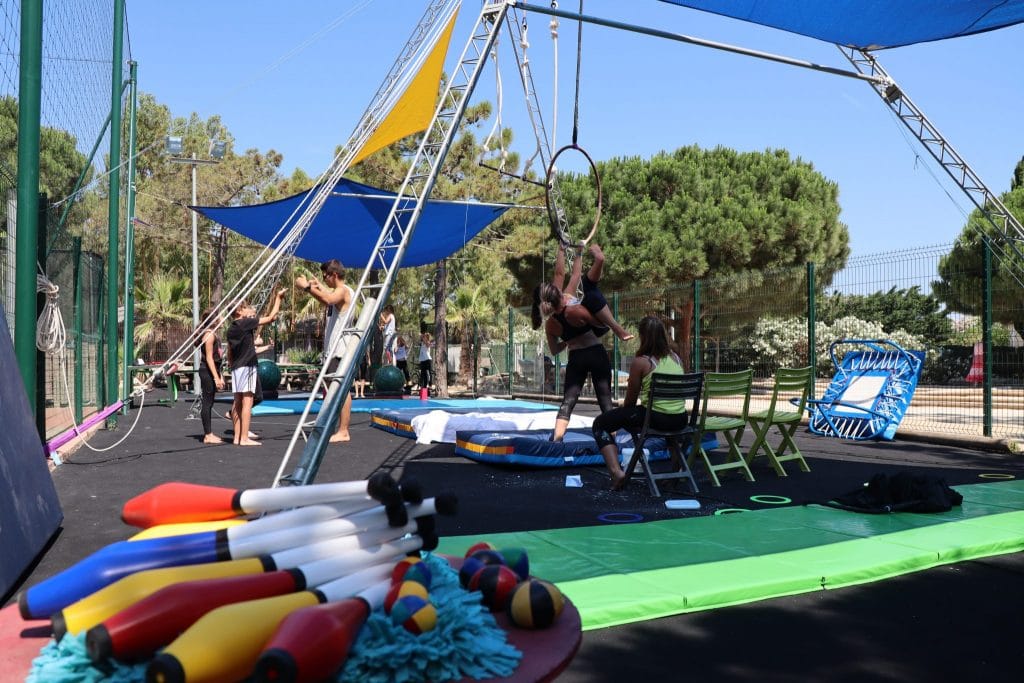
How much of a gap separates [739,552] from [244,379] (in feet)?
19.3

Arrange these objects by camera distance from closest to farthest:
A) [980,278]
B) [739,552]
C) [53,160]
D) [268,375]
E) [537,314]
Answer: [739,552] < [53,160] < [980,278] < [537,314] < [268,375]

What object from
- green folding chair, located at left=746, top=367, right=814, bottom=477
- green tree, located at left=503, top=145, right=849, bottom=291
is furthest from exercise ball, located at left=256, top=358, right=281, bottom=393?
green tree, located at left=503, top=145, right=849, bottom=291

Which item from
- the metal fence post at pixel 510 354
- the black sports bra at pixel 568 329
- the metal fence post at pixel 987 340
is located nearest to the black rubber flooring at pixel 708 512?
the metal fence post at pixel 987 340

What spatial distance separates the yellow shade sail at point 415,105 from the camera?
9.32m

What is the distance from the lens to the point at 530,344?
18875 millimetres

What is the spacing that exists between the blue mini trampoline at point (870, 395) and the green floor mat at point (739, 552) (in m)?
4.35

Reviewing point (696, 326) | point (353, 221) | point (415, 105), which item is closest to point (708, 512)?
point (415, 105)

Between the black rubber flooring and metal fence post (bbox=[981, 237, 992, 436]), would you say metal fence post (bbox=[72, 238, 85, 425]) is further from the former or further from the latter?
metal fence post (bbox=[981, 237, 992, 436])

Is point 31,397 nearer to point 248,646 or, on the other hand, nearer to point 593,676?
point 593,676

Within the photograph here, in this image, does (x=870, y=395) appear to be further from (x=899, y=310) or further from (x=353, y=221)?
(x=353, y=221)

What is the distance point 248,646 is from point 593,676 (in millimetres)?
1486

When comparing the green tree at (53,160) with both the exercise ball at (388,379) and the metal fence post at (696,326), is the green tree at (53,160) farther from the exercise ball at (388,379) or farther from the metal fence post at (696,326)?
the metal fence post at (696,326)

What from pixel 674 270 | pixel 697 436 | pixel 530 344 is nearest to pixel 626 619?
pixel 697 436

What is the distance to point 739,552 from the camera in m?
3.95
